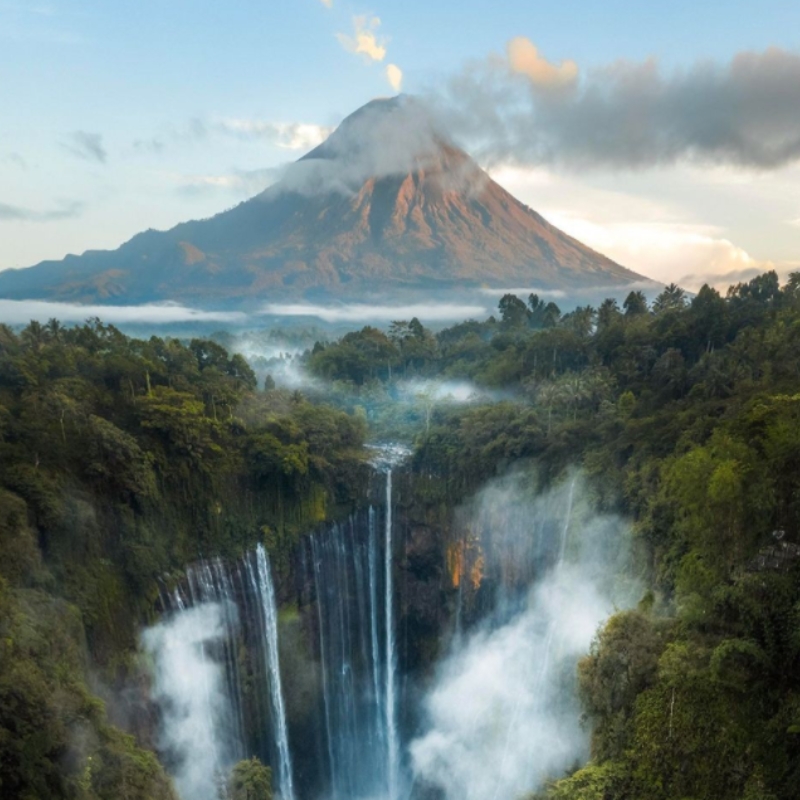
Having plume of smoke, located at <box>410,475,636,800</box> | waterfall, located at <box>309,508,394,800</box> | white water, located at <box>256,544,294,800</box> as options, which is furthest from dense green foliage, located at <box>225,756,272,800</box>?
plume of smoke, located at <box>410,475,636,800</box>

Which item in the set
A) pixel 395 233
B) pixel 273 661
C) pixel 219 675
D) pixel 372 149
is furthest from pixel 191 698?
pixel 372 149

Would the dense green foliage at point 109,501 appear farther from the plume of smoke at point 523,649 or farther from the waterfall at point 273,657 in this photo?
the plume of smoke at point 523,649

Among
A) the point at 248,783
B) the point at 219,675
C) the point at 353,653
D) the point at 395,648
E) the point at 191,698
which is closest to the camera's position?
the point at 248,783

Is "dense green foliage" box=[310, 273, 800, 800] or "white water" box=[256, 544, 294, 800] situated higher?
"dense green foliage" box=[310, 273, 800, 800]

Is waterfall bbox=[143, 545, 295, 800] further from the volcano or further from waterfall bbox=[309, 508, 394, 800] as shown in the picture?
the volcano

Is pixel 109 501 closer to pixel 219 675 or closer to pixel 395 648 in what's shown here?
pixel 219 675

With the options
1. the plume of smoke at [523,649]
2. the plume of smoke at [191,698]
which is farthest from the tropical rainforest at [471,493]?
the plume of smoke at [523,649]
